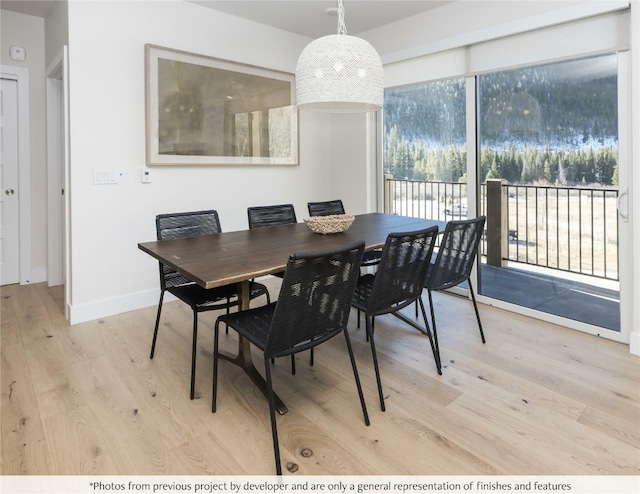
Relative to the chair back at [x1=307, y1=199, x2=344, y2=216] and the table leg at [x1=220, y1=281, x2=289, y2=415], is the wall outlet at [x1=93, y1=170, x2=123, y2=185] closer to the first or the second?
the chair back at [x1=307, y1=199, x2=344, y2=216]

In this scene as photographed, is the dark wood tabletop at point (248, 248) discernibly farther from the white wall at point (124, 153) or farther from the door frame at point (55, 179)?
the door frame at point (55, 179)

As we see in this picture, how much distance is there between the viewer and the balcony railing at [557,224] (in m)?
2.93

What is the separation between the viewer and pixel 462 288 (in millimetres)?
3795

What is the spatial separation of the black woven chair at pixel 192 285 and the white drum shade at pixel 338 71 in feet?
3.74

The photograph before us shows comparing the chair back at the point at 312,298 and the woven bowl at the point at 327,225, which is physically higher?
the woven bowl at the point at 327,225

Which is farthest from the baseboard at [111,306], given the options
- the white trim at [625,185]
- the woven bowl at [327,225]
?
the white trim at [625,185]

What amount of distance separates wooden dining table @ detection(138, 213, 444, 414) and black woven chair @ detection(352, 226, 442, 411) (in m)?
0.24

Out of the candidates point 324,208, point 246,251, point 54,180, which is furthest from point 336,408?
point 54,180

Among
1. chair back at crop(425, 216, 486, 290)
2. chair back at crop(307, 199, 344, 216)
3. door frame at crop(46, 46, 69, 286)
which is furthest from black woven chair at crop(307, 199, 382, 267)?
door frame at crop(46, 46, 69, 286)

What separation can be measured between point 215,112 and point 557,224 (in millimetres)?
3045
